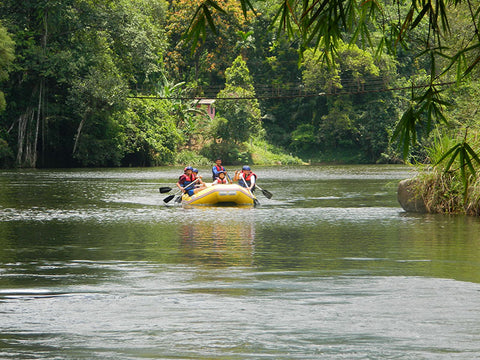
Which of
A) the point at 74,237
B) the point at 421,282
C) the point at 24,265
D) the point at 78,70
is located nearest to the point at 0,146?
the point at 78,70

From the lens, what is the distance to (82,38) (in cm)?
6081

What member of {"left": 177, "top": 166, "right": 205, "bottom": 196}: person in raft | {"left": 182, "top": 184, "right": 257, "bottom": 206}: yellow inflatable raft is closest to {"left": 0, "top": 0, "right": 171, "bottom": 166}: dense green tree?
{"left": 177, "top": 166, "right": 205, "bottom": 196}: person in raft

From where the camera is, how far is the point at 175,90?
250 ft

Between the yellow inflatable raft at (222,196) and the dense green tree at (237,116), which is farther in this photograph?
the dense green tree at (237,116)

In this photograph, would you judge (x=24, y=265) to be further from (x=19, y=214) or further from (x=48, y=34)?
(x=48, y=34)

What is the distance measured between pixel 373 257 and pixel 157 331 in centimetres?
667

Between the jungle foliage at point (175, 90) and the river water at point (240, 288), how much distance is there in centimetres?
1531

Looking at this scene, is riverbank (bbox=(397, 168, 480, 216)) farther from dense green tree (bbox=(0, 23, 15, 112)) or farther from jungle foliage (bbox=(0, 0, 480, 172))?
dense green tree (bbox=(0, 23, 15, 112))

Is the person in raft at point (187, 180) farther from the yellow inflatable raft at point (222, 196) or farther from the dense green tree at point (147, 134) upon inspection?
the dense green tree at point (147, 134)

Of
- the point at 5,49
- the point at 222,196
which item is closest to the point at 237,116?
the point at 5,49

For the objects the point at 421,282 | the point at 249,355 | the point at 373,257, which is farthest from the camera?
the point at 373,257

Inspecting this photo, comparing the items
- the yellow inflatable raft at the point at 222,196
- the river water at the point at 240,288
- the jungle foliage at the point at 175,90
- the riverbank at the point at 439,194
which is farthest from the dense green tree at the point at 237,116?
the river water at the point at 240,288

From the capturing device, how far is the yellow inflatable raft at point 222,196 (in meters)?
27.8

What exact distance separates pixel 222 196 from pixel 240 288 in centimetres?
1728
